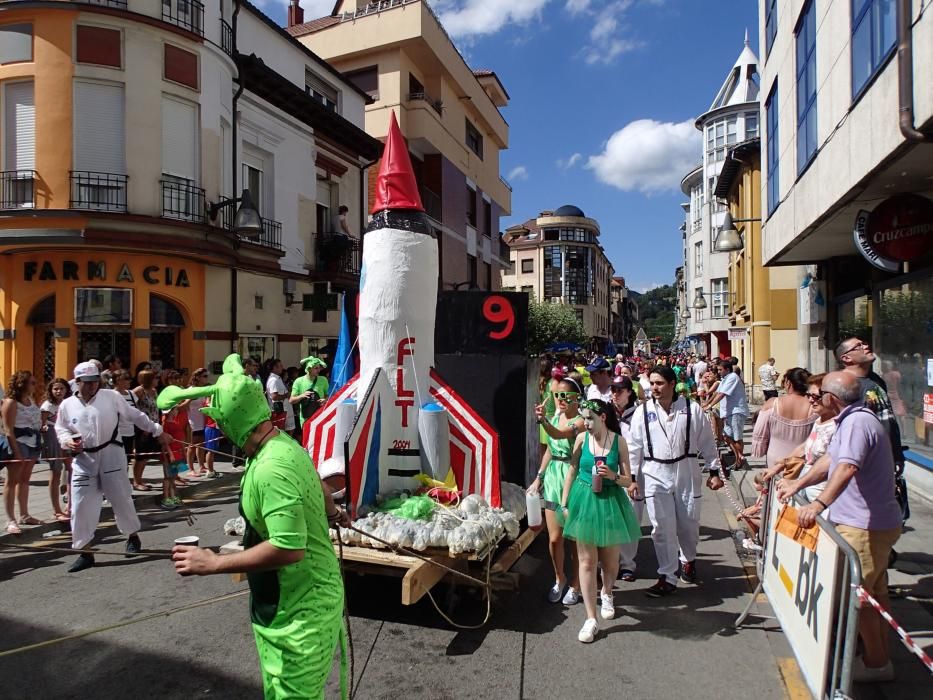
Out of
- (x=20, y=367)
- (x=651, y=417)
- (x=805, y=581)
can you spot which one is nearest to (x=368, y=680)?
(x=805, y=581)

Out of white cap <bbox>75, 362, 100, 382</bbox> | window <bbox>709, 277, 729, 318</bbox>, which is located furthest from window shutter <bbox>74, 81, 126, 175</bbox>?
window <bbox>709, 277, 729, 318</bbox>

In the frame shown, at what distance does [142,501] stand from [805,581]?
8322 mm

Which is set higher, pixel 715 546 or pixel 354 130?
pixel 354 130

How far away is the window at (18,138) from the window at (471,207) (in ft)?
62.4

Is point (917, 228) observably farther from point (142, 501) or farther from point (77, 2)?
point (77, 2)

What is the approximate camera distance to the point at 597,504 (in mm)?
4848

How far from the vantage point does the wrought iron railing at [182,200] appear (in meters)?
13.4

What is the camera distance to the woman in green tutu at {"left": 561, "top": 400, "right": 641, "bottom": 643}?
4.72 metres

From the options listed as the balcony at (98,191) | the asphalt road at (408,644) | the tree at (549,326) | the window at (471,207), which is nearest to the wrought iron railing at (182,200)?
the balcony at (98,191)

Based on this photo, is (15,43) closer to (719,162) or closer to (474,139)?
(474,139)

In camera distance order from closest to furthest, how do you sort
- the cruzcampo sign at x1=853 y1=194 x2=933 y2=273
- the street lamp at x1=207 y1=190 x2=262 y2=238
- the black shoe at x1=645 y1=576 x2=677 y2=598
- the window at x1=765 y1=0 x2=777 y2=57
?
the black shoe at x1=645 y1=576 x2=677 y2=598
the cruzcampo sign at x1=853 y1=194 x2=933 y2=273
the window at x1=765 y1=0 x2=777 y2=57
the street lamp at x1=207 y1=190 x2=262 y2=238

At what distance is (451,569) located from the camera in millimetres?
4555

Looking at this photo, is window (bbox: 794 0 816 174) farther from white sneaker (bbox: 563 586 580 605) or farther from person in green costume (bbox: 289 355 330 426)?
person in green costume (bbox: 289 355 330 426)

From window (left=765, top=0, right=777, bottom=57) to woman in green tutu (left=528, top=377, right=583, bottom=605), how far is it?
11.6 meters
